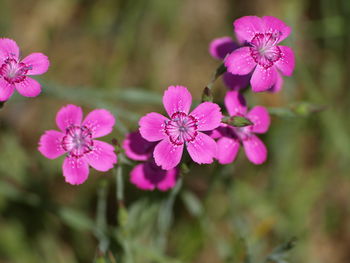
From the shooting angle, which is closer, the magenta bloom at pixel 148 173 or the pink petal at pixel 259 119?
the magenta bloom at pixel 148 173

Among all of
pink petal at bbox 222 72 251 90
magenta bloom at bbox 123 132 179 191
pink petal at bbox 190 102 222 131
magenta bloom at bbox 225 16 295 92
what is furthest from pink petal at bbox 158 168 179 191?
magenta bloom at bbox 225 16 295 92

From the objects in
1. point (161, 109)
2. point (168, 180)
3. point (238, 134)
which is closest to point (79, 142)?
point (168, 180)

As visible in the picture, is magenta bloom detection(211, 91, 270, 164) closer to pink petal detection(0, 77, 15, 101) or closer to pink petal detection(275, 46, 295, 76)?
pink petal detection(275, 46, 295, 76)

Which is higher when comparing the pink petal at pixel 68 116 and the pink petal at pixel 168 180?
the pink petal at pixel 68 116

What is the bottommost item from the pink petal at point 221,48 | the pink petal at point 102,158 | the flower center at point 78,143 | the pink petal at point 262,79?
the pink petal at point 102,158

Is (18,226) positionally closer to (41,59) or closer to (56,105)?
(56,105)

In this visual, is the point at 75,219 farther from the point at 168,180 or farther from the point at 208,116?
the point at 208,116

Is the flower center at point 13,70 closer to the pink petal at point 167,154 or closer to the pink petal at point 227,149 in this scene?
the pink petal at point 167,154

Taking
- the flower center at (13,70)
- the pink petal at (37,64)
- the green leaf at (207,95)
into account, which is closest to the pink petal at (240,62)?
the green leaf at (207,95)
